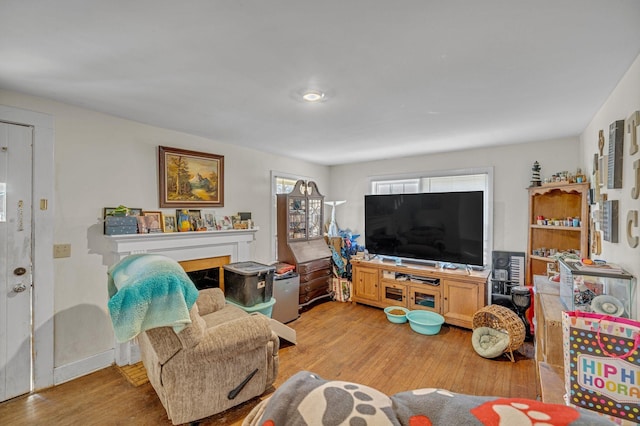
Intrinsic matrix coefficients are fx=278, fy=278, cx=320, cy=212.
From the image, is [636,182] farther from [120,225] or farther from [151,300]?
[120,225]

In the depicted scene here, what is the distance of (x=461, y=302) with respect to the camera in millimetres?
3441

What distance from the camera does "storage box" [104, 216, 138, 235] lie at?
2535 millimetres

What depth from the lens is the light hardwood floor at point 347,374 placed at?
202cm

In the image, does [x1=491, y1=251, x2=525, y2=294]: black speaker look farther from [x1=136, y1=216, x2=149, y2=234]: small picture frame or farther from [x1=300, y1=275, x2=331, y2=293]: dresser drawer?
[x1=136, y1=216, x2=149, y2=234]: small picture frame

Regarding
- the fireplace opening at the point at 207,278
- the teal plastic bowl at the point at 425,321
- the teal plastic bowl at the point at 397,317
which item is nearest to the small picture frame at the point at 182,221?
the fireplace opening at the point at 207,278

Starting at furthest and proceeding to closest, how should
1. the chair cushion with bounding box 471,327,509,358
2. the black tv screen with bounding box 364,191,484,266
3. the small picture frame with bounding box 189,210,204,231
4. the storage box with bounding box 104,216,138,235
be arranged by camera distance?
1. the black tv screen with bounding box 364,191,484,266
2. the small picture frame with bounding box 189,210,204,231
3. the chair cushion with bounding box 471,327,509,358
4. the storage box with bounding box 104,216,138,235

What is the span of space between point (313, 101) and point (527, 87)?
1.56m

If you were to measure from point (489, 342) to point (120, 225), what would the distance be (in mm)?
3839

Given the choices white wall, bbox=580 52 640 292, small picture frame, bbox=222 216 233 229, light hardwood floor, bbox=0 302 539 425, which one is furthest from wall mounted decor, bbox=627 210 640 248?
small picture frame, bbox=222 216 233 229

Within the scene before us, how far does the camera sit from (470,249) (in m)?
3.54

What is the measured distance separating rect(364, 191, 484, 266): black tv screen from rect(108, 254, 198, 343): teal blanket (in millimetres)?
3075

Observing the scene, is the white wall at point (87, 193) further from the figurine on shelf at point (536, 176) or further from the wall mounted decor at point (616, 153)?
the figurine on shelf at point (536, 176)

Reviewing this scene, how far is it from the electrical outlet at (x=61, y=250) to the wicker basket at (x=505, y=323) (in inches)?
158

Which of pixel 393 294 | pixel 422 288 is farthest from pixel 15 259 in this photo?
pixel 422 288
